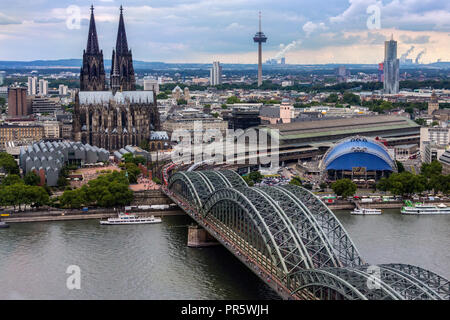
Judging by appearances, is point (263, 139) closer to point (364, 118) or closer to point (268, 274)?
point (364, 118)

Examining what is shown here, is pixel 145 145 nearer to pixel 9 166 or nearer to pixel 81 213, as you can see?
pixel 9 166

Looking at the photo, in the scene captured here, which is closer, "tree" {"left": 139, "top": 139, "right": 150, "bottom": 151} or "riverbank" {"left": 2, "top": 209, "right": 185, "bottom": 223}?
"riverbank" {"left": 2, "top": 209, "right": 185, "bottom": 223}

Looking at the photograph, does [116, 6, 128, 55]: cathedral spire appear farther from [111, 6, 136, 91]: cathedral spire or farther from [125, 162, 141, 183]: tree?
[125, 162, 141, 183]: tree

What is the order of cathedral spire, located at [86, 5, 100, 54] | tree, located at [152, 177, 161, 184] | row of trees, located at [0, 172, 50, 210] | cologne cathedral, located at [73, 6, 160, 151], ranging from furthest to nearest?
cathedral spire, located at [86, 5, 100, 54] → cologne cathedral, located at [73, 6, 160, 151] → tree, located at [152, 177, 161, 184] → row of trees, located at [0, 172, 50, 210]

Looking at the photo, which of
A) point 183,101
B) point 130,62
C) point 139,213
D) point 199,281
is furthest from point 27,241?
point 183,101

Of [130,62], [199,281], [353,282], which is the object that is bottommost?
[199,281]

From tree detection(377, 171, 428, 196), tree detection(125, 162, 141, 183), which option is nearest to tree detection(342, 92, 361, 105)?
tree detection(125, 162, 141, 183)
